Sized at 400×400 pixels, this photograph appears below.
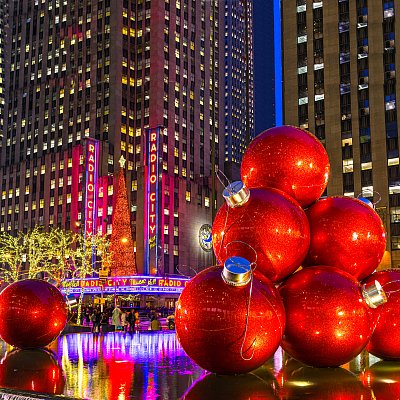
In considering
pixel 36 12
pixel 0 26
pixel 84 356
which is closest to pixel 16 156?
pixel 36 12

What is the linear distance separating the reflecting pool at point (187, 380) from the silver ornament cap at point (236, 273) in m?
1.31

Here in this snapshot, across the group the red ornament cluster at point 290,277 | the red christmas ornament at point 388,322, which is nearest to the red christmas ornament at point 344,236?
the red ornament cluster at point 290,277

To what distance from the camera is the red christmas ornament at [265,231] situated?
8.25 meters

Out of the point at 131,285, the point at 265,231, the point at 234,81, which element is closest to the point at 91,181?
the point at 131,285

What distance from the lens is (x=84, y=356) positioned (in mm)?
12727

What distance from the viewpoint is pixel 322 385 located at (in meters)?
7.61

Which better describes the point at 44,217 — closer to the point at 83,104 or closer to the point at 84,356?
the point at 83,104

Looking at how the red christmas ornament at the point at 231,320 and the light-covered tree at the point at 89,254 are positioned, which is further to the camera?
the light-covered tree at the point at 89,254

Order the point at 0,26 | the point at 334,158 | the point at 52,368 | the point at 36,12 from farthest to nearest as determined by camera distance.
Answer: the point at 0,26 < the point at 36,12 < the point at 334,158 < the point at 52,368

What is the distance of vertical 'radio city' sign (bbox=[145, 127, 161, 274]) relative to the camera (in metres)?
72.1

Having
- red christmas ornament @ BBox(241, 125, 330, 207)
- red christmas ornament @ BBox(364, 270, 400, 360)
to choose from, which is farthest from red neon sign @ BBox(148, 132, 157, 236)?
red christmas ornament @ BBox(364, 270, 400, 360)

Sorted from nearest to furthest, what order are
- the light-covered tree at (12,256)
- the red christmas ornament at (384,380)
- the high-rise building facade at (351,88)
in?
the red christmas ornament at (384,380)
the light-covered tree at (12,256)
the high-rise building facade at (351,88)

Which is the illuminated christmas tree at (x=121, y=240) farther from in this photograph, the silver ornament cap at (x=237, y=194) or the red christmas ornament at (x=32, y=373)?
the silver ornament cap at (x=237, y=194)

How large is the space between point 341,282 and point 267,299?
4.19 ft
